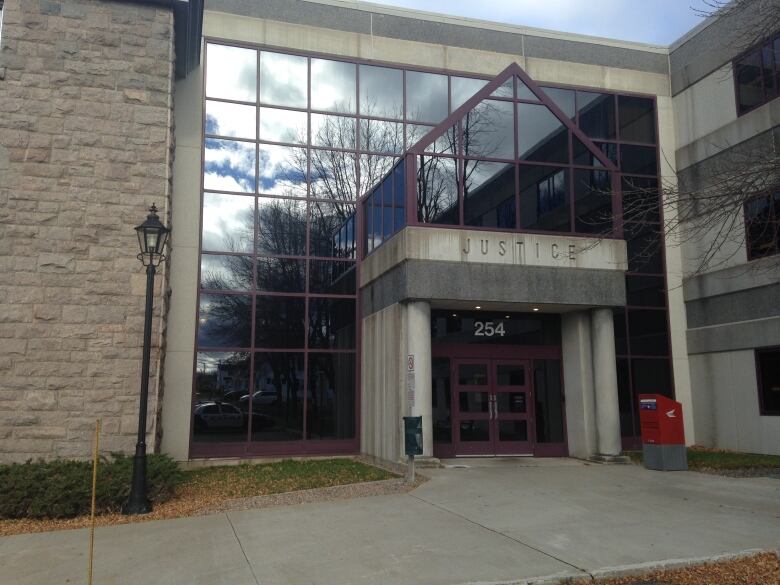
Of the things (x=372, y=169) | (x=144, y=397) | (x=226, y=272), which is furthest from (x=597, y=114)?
(x=144, y=397)

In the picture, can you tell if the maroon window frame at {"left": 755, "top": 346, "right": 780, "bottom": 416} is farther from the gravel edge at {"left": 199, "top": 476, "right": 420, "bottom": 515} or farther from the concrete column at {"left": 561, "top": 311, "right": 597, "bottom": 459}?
the gravel edge at {"left": 199, "top": 476, "right": 420, "bottom": 515}

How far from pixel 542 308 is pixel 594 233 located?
88.4 inches

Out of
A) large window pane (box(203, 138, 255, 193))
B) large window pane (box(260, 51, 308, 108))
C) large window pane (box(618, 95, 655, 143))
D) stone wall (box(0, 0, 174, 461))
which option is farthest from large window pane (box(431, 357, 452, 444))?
large window pane (box(618, 95, 655, 143))

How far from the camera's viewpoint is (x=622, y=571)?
6.62 metres

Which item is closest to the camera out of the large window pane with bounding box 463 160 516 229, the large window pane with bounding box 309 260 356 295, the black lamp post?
the black lamp post

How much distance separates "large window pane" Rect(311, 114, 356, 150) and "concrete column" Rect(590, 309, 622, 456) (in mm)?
→ 8121

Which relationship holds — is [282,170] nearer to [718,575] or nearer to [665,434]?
[665,434]

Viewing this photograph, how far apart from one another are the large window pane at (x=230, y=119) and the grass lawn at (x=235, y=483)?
28.3 feet

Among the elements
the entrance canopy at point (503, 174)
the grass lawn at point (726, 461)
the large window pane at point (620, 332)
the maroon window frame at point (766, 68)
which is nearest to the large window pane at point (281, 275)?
the entrance canopy at point (503, 174)

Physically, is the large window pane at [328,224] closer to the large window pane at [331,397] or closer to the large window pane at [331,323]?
the large window pane at [331,323]

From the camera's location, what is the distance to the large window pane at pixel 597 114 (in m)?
19.8

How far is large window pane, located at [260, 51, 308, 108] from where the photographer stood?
17672 millimetres

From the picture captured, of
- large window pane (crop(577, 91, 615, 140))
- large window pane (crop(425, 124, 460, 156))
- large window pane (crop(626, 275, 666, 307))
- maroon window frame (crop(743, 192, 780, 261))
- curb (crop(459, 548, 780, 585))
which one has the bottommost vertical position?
curb (crop(459, 548, 780, 585))

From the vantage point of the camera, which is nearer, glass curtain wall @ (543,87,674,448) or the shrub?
the shrub
